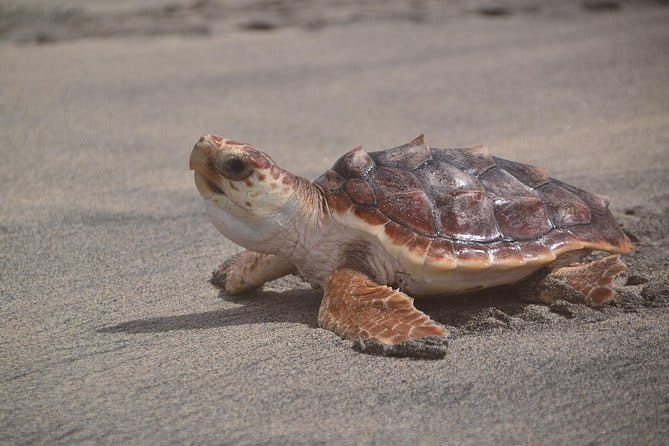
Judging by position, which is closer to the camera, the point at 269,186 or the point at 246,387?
the point at 246,387

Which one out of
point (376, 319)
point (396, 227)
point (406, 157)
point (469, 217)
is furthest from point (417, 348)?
point (406, 157)

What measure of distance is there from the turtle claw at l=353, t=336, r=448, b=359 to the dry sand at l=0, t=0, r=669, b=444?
4 centimetres

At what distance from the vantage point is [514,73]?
8.02m

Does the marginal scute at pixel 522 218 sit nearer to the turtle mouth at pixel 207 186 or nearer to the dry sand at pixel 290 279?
the dry sand at pixel 290 279

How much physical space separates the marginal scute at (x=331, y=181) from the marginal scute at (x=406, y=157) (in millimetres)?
181

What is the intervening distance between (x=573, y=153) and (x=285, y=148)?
2.07 metres

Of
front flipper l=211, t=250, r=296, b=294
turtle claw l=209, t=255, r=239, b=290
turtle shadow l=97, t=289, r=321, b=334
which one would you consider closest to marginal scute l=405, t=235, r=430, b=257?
turtle shadow l=97, t=289, r=321, b=334

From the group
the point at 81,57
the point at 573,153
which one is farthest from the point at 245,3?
the point at 573,153

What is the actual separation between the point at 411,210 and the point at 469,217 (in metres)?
0.24

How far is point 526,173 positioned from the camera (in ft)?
12.0

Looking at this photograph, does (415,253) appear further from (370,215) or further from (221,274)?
(221,274)

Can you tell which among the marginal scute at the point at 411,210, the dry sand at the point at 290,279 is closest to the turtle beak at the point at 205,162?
the dry sand at the point at 290,279

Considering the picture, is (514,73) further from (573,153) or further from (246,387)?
(246,387)

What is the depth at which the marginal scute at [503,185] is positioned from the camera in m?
3.46
